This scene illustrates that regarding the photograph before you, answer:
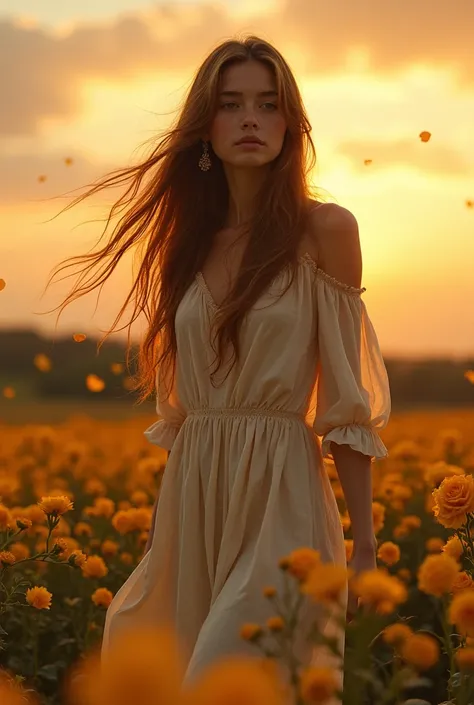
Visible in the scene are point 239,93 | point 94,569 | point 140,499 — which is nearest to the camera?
point 239,93

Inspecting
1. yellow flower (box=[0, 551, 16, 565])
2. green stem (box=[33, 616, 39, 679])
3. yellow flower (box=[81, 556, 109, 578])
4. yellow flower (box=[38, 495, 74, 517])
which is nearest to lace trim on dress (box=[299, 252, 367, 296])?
yellow flower (box=[38, 495, 74, 517])

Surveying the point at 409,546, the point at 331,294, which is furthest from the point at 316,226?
the point at 409,546

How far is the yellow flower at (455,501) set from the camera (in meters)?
2.59

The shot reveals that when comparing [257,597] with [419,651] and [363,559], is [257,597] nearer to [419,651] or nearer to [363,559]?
[363,559]

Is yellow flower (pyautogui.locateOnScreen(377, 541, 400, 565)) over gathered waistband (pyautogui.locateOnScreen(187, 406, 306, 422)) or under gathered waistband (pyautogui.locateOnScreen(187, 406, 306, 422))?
under

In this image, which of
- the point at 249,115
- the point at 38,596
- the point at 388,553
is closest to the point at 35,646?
the point at 38,596

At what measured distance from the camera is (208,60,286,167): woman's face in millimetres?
2922

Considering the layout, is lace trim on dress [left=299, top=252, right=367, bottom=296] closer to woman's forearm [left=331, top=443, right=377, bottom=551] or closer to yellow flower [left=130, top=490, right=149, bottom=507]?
woman's forearm [left=331, top=443, right=377, bottom=551]

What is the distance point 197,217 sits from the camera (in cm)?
320

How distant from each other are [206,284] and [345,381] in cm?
51

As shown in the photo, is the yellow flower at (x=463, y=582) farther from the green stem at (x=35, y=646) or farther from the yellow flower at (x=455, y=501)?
the green stem at (x=35, y=646)

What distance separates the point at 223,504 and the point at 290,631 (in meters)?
1.35

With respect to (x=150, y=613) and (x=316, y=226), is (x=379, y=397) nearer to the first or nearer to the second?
(x=316, y=226)

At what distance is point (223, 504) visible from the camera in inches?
111
